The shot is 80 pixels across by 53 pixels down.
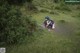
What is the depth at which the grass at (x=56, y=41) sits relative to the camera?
357 inches

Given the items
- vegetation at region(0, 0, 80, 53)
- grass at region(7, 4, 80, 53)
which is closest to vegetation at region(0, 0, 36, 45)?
vegetation at region(0, 0, 80, 53)

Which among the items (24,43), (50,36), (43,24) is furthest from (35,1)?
(24,43)

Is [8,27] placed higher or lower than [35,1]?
higher

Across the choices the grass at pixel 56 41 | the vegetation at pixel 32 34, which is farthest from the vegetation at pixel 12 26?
the grass at pixel 56 41

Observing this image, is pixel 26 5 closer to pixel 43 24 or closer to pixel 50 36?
pixel 43 24

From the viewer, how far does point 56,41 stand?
1014 cm

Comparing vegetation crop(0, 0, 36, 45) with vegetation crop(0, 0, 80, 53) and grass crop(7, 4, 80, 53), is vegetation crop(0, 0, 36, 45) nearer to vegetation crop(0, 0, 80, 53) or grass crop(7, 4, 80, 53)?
vegetation crop(0, 0, 80, 53)

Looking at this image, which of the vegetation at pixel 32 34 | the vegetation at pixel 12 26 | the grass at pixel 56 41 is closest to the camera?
the grass at pixel 56 41

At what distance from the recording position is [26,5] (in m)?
14.5

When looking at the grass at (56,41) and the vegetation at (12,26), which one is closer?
the grass at (56,41)

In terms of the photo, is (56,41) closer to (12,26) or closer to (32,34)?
(32,34)

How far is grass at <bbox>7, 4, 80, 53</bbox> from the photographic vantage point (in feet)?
29.8

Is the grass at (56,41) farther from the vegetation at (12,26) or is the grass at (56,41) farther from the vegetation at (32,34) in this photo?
the vegetation at (12,26)

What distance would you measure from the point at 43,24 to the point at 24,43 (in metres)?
2.43
